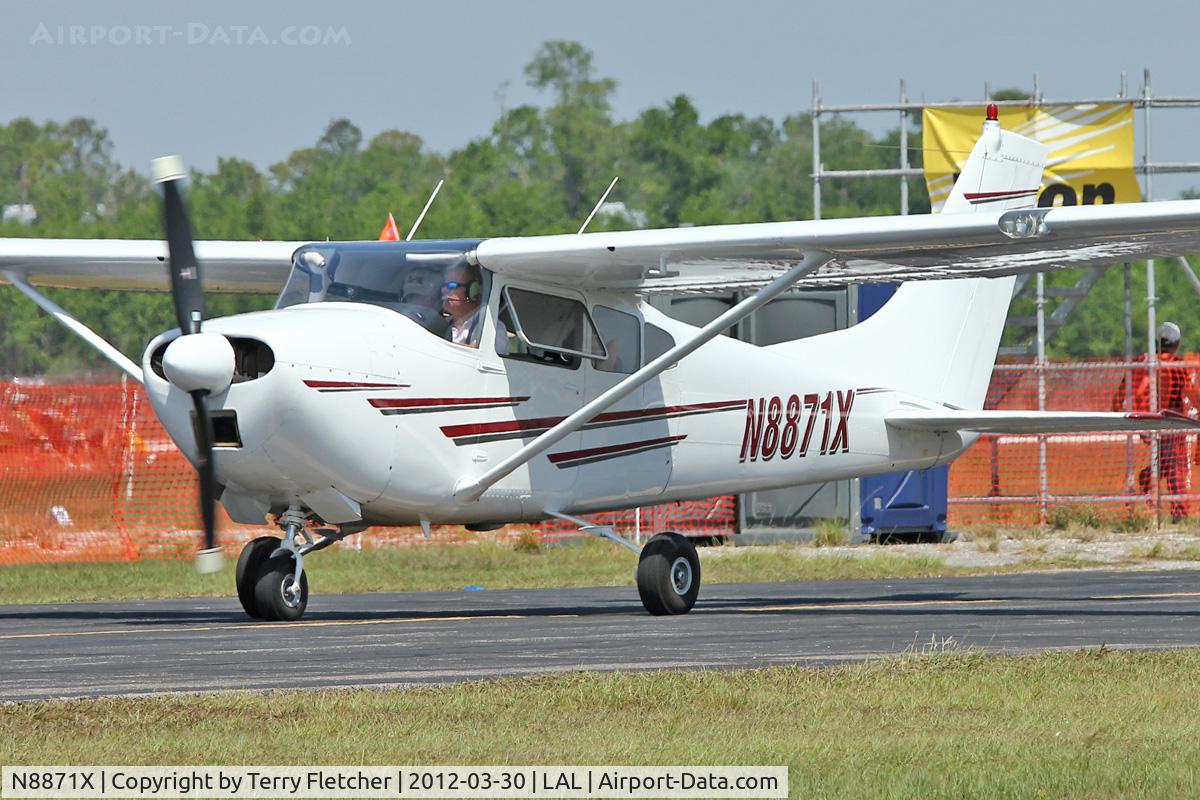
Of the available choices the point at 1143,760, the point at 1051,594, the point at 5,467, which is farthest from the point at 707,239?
the point at 5,467

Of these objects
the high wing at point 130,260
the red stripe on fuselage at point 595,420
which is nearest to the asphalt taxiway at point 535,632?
the red stripe on fuselage at point 595,420

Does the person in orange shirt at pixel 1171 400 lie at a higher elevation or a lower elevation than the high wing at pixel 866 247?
lower

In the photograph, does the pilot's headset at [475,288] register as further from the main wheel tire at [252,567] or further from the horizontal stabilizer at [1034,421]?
the horizontal stabilizer at [1034,421]

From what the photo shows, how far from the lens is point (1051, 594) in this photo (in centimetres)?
1488

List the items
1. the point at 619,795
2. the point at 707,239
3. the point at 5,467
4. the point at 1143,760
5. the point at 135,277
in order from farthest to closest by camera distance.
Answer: the point at 5,467
the point at 135,277
the point at 707,239
the point at 1143,760
the point at 619,795

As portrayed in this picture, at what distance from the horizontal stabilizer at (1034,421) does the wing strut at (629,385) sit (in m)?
2.83

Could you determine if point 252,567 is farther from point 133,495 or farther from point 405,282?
point 133,495

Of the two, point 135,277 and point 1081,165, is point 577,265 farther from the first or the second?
point 1081,165

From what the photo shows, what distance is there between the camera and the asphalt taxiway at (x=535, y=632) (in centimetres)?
959

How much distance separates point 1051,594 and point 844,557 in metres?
5.29

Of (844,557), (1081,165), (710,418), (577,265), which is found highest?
(1081,165)

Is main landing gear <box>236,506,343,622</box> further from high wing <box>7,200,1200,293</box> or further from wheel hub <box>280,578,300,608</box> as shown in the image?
high wing <box>7,200,1200,293</box>

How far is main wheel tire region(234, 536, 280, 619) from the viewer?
12594 mm

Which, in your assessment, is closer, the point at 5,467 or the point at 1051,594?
the point at 1051,594
